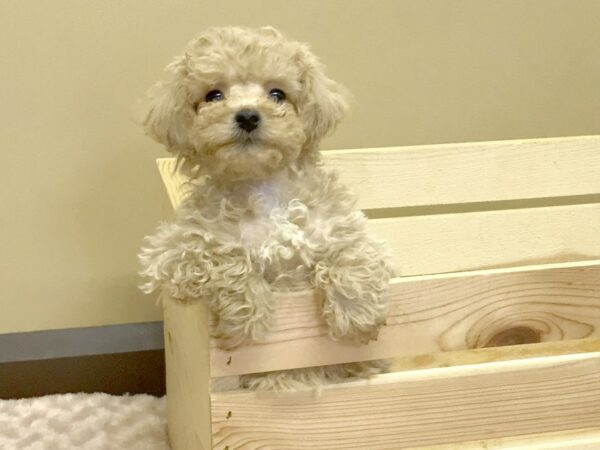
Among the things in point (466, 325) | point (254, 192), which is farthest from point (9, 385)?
point (466, 325)

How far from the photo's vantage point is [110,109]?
1431 mm

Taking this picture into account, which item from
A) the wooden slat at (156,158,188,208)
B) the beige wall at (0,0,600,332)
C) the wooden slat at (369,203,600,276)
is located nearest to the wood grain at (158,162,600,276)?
the wooden slat at (369,203,600,276)

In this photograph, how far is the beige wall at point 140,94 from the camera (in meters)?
1.40

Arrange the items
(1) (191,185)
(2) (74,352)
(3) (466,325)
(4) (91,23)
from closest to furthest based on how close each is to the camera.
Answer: (3) (466,325)
(1) (191,185)
(4) (91,23)
(2) (74,352)

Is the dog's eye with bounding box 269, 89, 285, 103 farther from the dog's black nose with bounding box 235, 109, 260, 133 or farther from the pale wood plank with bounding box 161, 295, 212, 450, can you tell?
the pale wood plank with bounding box 161, 295, 212, 450

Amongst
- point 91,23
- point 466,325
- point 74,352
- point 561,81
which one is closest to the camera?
point 466,325

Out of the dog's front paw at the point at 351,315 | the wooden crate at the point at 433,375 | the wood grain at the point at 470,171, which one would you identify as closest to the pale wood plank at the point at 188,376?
the wooden crate at the point at 433,375

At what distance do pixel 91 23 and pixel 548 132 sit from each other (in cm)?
91

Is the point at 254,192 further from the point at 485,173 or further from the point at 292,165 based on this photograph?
the point at 485,173

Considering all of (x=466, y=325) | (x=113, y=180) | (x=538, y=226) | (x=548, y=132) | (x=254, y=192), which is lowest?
(x=466, y=325)

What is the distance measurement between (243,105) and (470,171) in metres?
0.68

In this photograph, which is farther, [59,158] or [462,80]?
[462,80]

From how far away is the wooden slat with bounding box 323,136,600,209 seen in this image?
1393 mm

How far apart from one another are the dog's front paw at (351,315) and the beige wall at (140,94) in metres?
0.52
